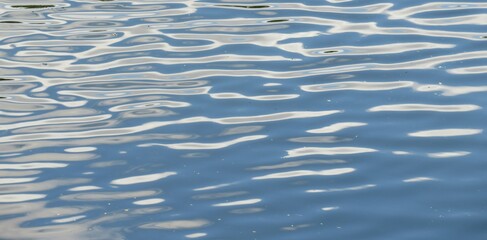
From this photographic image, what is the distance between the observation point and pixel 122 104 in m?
6.68

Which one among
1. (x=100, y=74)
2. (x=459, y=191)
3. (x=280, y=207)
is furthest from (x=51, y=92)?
(x=459, y=191)

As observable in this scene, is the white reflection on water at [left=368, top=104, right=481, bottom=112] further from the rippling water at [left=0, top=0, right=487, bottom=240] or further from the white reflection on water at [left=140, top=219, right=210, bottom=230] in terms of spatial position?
the white reflection on water at [left=140, top=219, right=210, bottom=230]

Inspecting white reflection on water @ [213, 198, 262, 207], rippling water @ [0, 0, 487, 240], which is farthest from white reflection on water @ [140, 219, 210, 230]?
white reflection on water @ [213, 198, 262, 207]

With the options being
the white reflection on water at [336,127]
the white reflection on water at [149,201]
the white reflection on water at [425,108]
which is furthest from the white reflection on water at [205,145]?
the white reflection on water at [425,108]

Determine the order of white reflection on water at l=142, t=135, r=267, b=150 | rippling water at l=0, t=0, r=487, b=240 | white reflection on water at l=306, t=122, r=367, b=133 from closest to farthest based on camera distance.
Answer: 1. rippling water at l=0, t=0, r=487, b=240
2. white reflection on water at l=142, t=135, r=267, b=150
3. white reflection on water at l=306, t=122, r=367, b=133

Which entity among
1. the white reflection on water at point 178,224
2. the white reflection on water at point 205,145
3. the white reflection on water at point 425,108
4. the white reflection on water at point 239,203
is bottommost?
the white reflection on water at point 178,224

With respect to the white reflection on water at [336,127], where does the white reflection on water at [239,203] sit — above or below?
below

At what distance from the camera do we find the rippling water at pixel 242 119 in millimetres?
5203

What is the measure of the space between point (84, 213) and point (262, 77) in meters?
2.02

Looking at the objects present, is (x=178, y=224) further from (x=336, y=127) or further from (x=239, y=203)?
(x=336, y=127)

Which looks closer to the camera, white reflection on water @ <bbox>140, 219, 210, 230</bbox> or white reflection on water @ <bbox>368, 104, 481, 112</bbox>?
white reflection on water @ <bbox>140, 219, 210, 230</bbox>

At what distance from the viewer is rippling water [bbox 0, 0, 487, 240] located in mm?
5203

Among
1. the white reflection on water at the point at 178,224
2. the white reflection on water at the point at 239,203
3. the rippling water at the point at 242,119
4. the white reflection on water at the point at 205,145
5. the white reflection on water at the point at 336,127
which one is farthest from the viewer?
the white reflection on water at the point at 336,127

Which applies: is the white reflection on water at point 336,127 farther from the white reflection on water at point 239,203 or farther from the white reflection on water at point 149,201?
the white reflection on water at point 149,201
